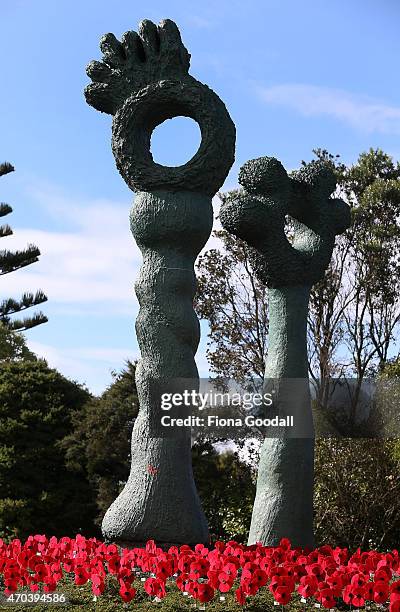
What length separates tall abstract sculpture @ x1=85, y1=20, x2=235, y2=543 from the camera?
7008 millimetres

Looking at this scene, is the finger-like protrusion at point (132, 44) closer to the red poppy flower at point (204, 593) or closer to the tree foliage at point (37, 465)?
the red poppy flower at point (204, 593)

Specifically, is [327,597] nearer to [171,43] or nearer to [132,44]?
[171,43]

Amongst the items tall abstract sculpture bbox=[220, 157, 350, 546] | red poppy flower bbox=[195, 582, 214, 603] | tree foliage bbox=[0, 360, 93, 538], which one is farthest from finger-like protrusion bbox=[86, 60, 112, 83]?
tree foliage bbox=[0, 360, 93, 538]

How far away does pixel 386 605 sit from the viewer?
5.33m

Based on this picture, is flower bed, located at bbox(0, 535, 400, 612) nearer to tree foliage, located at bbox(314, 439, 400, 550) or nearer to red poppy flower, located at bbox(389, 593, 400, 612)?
red poppy flower, located at bbox(389, 593, 400, 612)

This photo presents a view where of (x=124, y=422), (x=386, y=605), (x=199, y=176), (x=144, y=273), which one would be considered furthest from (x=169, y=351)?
(x=124, y=422)

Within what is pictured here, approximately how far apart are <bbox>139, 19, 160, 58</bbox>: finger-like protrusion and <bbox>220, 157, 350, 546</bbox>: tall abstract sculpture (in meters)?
1.43

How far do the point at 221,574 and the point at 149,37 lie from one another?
514 cm

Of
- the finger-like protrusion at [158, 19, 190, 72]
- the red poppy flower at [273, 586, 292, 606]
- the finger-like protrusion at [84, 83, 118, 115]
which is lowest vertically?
the red poppy flower at [273, 586, 292, 606]

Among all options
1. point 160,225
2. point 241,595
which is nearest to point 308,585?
point 241,595

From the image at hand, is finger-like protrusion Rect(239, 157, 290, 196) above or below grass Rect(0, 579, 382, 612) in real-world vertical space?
above

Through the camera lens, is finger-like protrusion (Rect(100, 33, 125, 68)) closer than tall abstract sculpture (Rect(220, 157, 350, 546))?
No

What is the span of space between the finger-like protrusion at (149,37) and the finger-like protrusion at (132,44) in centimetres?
6

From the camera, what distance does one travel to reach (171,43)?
25.3 ft
